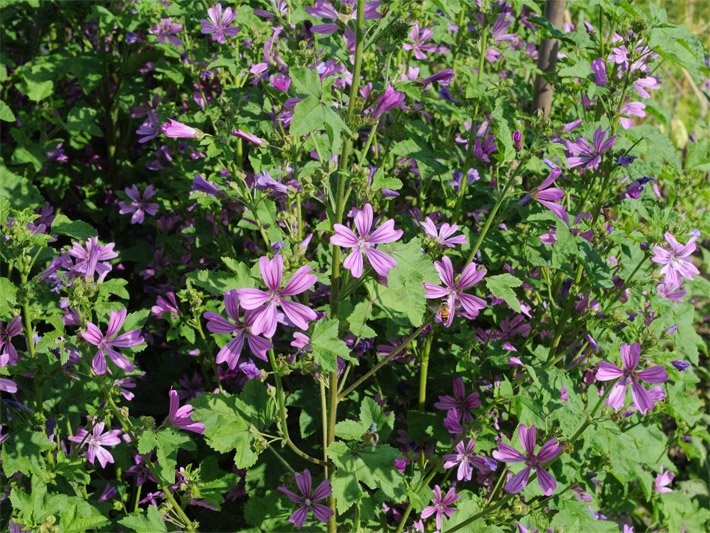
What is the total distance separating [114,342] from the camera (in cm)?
210

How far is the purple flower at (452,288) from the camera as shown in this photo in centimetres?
197

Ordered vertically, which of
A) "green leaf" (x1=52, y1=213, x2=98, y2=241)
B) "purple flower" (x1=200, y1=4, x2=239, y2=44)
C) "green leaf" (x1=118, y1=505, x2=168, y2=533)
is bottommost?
"green leaf" (x1=118, y1=505, x2=168, y2=533)

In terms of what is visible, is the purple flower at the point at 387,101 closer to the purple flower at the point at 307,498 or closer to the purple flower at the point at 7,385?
the purple flower at the point at 307,498

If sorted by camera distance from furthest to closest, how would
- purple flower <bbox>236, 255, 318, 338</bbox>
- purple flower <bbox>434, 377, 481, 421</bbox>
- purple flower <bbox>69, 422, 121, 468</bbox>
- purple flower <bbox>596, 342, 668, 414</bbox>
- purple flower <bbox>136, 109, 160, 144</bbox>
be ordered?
1. purple flower <bbox>136, 109, 160, 144</bbox>
2. purple flower <bbox>434, 377, 481, 421</bbox>
3. purple flower <bbox>69, 422, 121, 468</bbox>
4. purple flower <bbox>596, 342, 668, 414</bbox>
5. purple flower <bbox>236, 255, 318, 338</bbox>

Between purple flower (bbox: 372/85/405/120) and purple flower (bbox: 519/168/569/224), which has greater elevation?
purple flower (bbox: 372/85/405/120)

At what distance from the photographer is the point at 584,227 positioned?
2420mm

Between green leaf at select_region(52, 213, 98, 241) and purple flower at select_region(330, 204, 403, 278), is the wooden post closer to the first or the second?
purple flower at select_region(330, 204, 403, 278)

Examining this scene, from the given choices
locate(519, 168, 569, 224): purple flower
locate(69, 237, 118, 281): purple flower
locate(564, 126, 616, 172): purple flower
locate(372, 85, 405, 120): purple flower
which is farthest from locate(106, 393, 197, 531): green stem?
locate(564, 126, 616, 172): purple flower

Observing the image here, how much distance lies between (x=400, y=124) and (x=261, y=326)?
1265mm

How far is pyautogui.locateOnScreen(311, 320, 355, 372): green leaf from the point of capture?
1.71 metres

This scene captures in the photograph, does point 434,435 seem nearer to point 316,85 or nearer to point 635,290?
point 635,290

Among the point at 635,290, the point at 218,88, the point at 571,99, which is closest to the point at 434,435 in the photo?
the point at 635,290

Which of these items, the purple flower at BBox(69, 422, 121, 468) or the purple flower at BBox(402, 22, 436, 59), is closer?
the purple flower at BBox(69, 422, 121, 468)

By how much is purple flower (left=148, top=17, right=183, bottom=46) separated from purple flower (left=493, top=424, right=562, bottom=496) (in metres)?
2.15
